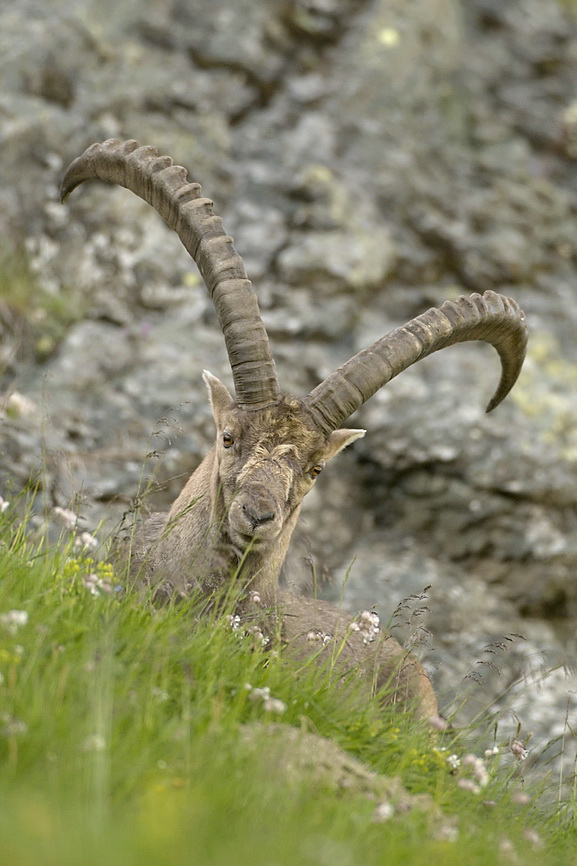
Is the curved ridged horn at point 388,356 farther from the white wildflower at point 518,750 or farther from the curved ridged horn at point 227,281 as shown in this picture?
the white wildflower at point 518,750

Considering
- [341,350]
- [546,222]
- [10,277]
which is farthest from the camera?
[546,222]

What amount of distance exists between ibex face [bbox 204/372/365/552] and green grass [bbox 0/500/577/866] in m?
1.02

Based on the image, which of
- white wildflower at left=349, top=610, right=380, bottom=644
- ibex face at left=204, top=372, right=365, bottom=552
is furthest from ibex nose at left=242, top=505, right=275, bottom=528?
white wildflower at left=349, top=610, right=380, bottom=644

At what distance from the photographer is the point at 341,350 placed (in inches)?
492

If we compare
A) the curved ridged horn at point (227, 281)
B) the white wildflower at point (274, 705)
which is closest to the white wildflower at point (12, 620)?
the white wildflower at point (274, 705)

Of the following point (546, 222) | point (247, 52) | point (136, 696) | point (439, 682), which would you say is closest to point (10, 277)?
point (247, 52)

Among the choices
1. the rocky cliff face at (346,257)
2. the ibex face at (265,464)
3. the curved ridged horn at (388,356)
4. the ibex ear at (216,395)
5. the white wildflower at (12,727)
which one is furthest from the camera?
the rocky cliff face at (346,257)

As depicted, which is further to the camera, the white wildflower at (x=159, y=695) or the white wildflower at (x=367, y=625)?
the white wildflower at (x=367, y=625)

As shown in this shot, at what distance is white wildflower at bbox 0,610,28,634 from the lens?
12.3ft

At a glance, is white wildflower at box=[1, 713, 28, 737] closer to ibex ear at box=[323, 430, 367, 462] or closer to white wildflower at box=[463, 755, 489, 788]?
white wildflower at box=[463, 755, 489, 788]

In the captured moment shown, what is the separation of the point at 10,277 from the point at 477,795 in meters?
8.78

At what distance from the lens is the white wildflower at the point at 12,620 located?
3760 mm

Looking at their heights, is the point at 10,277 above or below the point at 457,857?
below

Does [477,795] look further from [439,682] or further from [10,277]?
[10,277]
